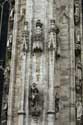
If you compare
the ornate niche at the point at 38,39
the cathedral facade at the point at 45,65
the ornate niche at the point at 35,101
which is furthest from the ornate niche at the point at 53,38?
the ornate niche at the point at 35,101

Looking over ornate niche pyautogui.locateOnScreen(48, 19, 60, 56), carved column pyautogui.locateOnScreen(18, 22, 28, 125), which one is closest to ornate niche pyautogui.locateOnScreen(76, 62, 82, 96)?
ornate niche pyautogui.locateOnScreen(48, 19, 60, 56)

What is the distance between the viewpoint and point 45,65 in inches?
585

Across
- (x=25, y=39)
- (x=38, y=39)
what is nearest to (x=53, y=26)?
(x=38, y=39)

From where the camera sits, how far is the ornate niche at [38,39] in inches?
593

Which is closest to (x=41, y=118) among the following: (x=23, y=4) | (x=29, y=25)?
(x=29, y=25)

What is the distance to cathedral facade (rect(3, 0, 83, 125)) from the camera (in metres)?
14.3

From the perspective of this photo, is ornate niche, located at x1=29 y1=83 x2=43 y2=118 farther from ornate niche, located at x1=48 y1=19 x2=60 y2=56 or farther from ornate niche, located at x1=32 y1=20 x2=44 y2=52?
ornate niche, located at x1=48 y1=19 x2=60 y2=56

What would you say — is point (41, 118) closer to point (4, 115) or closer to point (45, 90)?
point (45, 90)

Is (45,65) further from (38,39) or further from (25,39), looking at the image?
(25,39)

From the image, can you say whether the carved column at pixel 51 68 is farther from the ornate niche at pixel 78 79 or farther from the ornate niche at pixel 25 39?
the ornate niche at pixel 78 79

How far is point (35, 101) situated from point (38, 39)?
2.64 metres

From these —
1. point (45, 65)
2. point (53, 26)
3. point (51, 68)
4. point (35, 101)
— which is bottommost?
point (35, 101)

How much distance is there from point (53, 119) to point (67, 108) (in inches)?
40.5

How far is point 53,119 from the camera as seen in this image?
14000 mm
